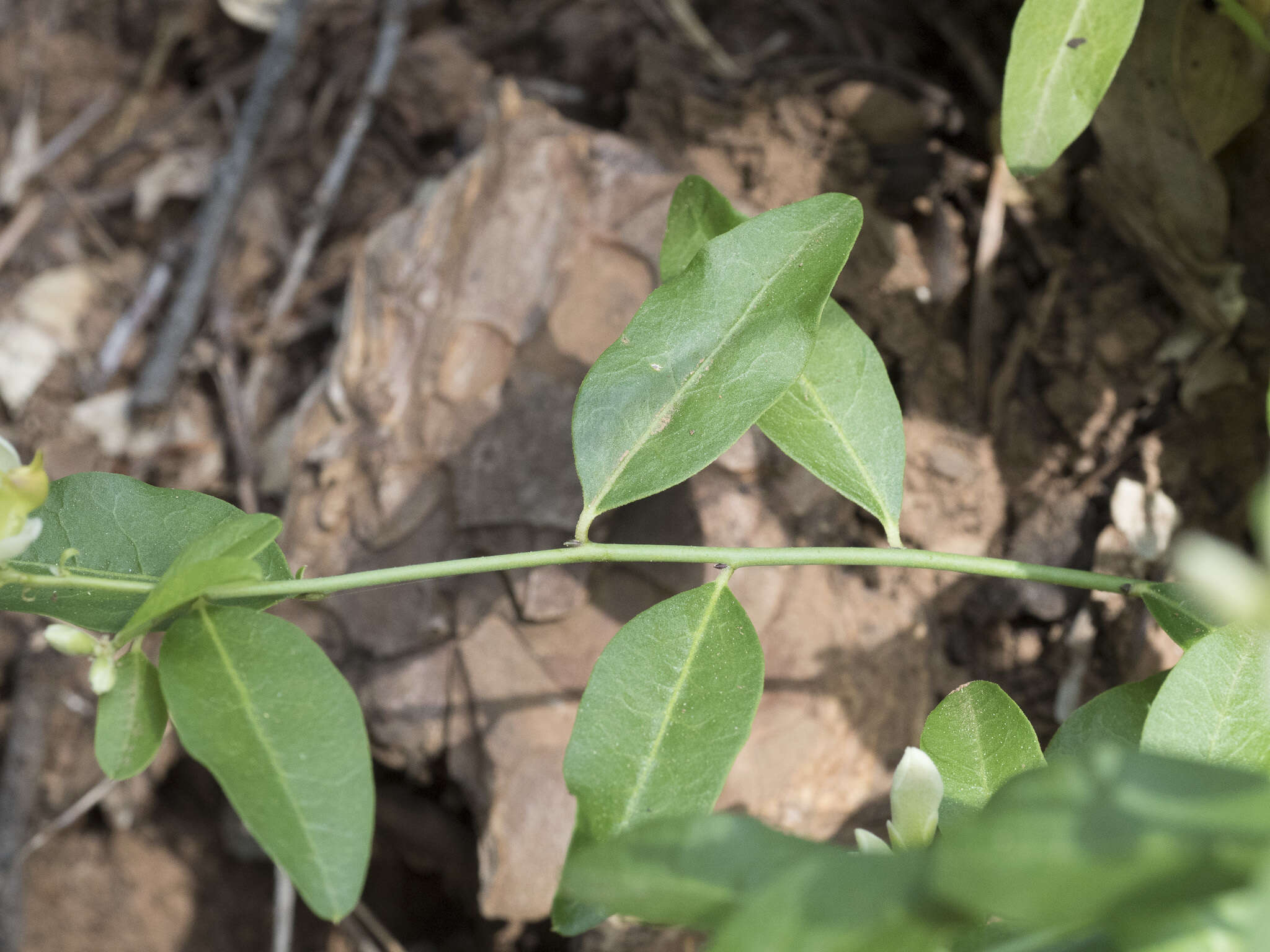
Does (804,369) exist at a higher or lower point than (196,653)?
higher

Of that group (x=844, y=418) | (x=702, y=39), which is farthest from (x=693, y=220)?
(x=702, y=39)

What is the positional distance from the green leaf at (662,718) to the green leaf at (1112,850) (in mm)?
422

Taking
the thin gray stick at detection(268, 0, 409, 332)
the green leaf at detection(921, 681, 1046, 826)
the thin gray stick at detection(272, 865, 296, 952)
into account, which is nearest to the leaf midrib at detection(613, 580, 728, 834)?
the green leaf at detection(921, 681, 1046, 826)

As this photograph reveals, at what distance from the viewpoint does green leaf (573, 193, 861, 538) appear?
1.01 metres

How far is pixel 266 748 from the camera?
861 millimetres

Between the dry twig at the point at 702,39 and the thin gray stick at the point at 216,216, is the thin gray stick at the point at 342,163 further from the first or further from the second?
the dry twig at the point at 702,39

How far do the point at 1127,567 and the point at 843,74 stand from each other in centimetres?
113

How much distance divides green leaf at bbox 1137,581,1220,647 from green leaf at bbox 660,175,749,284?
2.06 feet

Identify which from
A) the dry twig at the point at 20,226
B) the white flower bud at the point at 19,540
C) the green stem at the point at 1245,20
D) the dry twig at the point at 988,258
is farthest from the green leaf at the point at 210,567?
the dry twig at the point at 20,226

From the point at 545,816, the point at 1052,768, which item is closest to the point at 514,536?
the point at 545,816

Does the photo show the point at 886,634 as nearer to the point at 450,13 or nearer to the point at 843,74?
the point at 843,74

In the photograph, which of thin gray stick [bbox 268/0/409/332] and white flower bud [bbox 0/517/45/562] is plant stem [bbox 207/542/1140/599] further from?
thin gray stick [bbox 268/0/409/332]

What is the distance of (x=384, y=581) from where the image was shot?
952 mm

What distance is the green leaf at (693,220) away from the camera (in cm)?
114
